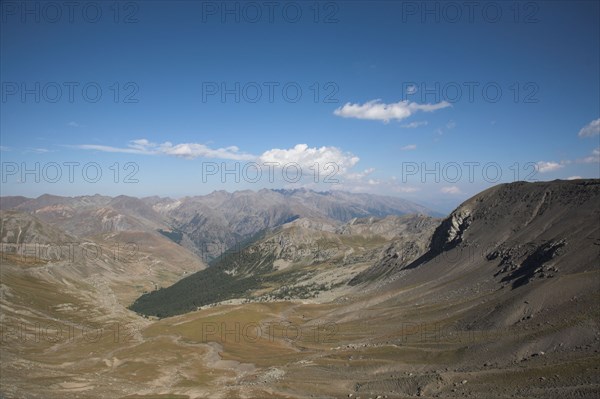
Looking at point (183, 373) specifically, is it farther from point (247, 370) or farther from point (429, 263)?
point (429, 263)

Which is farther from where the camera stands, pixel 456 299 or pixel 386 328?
pixel 456 299

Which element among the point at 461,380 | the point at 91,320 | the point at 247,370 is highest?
the point at 461,380

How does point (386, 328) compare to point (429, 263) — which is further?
point (429, 263)

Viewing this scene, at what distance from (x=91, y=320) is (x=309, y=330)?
107m

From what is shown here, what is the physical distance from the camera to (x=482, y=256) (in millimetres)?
149000

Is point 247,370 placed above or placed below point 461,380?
below

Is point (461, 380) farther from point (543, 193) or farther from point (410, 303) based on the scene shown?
point (543, 193)

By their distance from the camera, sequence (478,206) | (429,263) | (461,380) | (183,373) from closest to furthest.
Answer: (461,380) → (183,373) → (429,263) → (478,206)

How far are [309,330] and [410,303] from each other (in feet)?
117

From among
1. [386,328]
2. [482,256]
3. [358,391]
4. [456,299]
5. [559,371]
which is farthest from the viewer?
[482,256]

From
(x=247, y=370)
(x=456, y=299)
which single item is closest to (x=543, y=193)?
(x=456, y=299)

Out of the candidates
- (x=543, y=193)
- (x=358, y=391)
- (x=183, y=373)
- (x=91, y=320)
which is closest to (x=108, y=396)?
(x=183, y=373)

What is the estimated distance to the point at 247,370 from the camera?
90.7 meters

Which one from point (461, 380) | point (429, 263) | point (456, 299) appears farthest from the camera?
point (429, 263)
